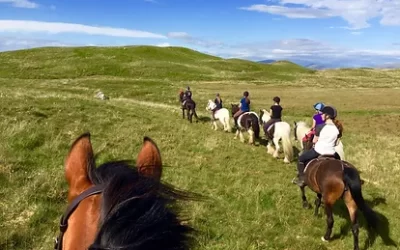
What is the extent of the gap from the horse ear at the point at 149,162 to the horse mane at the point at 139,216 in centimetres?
26

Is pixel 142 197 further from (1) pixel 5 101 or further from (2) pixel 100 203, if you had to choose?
(1) pixel 5 101

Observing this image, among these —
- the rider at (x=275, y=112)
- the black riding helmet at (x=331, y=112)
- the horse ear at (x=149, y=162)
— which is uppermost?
the horse ear at (x=149, y=162)

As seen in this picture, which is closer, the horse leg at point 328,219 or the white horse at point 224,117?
the horse leg at point 328,219

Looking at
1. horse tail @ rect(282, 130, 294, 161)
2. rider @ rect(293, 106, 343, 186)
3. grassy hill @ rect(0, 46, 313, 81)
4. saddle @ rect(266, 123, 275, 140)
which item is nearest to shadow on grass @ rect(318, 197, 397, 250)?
rider @ rect(293, 106, 343, 186)

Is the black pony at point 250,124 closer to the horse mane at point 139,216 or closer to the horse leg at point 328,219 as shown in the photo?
the horse leg at point 328,219

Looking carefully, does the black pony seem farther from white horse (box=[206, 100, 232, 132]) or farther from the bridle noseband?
the bridle noseband

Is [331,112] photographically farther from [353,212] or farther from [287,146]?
[287,146]

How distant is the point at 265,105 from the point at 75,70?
4074cm

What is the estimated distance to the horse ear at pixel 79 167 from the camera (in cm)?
286

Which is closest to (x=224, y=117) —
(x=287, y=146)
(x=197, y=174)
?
(x=287, y=146)

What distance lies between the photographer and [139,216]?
208 centimetres

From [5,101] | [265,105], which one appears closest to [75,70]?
[265,105]

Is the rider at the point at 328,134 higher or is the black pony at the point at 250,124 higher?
the rider at the point at 328,134

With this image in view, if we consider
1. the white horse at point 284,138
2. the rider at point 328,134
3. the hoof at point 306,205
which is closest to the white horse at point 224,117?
the white horse at point 284,138
